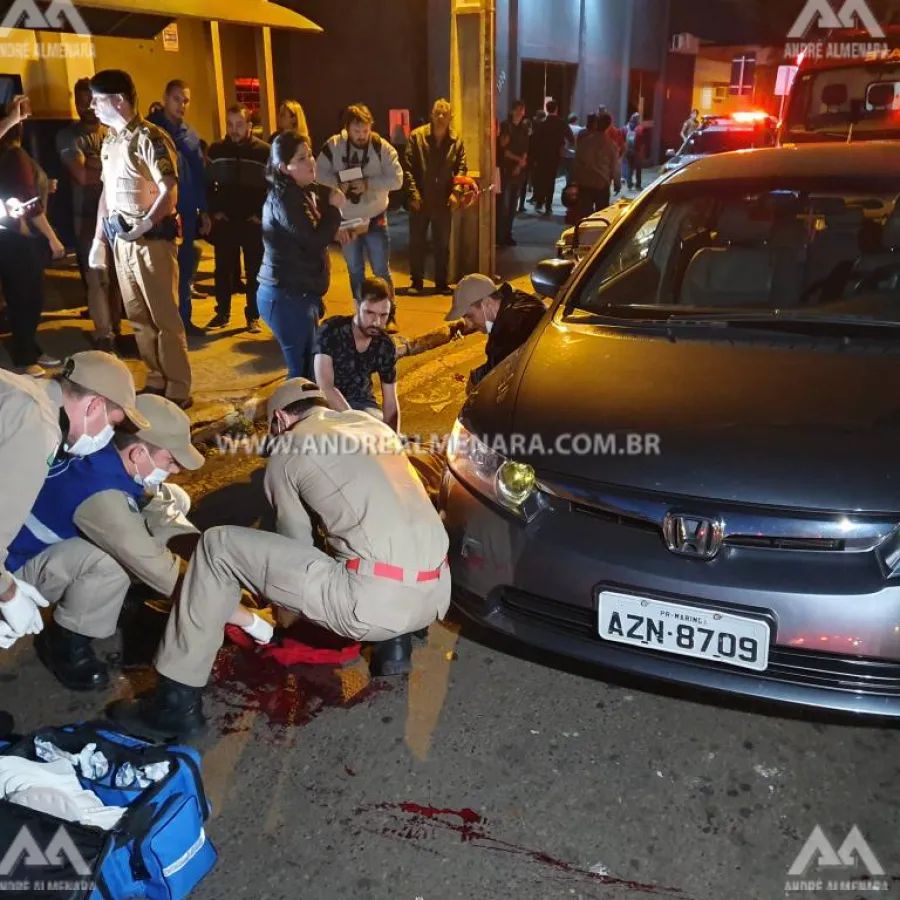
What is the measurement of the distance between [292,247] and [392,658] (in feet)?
8.78

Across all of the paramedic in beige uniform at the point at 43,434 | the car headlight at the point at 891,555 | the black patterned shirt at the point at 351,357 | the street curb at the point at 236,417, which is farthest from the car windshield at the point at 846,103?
the paramedic in beige uniform at the point at 43,434

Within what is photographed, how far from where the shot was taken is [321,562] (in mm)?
2697

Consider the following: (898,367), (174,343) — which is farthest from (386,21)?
(898,367)

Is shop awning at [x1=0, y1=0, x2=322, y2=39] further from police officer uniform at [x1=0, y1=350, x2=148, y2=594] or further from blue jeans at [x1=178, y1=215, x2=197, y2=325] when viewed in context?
police officer uniform at [x1=0, y1=350, x2=148, y2=594]

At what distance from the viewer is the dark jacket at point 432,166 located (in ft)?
27.3

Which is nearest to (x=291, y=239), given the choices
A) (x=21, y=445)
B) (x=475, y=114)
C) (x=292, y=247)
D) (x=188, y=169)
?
(x=292, y=247)

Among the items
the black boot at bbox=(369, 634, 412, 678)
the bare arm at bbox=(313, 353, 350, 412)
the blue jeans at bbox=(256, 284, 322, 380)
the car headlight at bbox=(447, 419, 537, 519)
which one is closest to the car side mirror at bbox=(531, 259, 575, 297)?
the bare arm at bbox=(313, 353, 350, 412)

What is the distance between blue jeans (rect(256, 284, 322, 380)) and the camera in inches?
192

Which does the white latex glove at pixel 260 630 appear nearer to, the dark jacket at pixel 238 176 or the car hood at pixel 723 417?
the car hood at pixel 723 417

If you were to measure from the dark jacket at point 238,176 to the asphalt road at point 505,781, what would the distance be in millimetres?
4520

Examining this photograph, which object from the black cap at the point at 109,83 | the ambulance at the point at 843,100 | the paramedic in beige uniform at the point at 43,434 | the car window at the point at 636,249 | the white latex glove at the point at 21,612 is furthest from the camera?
the ambulance at the point at 843,100

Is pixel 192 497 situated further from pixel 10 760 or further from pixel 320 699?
pixel 10 760

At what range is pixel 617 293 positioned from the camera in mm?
3578

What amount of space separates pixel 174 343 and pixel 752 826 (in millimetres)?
4066
